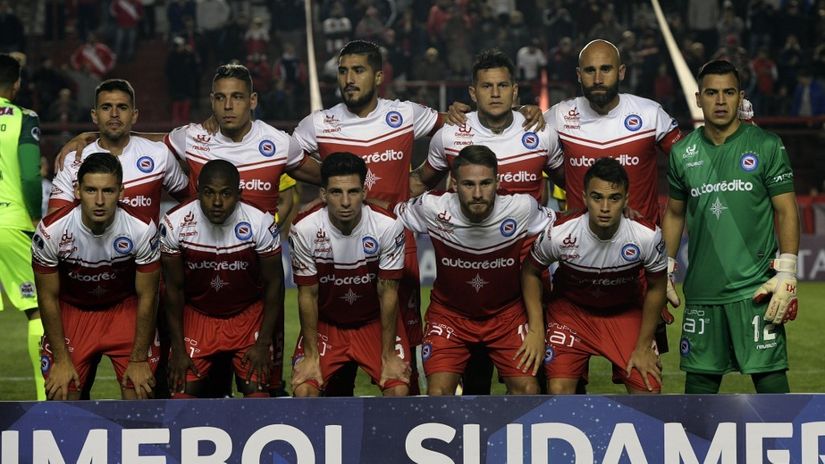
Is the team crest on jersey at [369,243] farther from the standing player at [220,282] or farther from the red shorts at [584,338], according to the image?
the red shorts at [584,338]

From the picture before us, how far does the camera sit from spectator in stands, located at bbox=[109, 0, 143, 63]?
21.4m

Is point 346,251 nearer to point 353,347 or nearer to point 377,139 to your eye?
point 353,347

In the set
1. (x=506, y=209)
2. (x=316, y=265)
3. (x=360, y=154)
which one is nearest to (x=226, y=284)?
(x=316, y=265)

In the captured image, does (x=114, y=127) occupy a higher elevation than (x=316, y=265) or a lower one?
higher

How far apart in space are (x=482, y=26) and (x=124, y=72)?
608 cm

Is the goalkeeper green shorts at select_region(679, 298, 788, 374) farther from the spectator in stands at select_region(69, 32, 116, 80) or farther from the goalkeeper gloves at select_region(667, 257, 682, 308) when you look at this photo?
the spectator in stands at select_region(69, 32, 116, 80)

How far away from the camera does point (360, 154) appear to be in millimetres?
7012

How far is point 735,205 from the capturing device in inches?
245

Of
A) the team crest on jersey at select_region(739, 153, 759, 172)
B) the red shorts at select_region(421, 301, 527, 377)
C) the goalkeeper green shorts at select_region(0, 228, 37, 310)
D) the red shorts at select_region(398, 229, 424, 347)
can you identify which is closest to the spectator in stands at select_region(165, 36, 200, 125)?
the goalkeeper green shorts at select_region(0, 228, 37, 310)

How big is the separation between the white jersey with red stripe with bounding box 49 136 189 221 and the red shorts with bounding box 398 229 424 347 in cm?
135

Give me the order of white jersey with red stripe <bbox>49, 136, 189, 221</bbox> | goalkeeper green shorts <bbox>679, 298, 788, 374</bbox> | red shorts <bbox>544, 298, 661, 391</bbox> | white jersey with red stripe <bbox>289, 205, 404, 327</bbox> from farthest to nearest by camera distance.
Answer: white jersey with red stripe <bbox>49, 136, 189, 221</bbox>, red shorts <bbox>544, 298, 661, 391</bbox>, white jersey with red stripe <bbox>289, 205, 404, 327</bbox>, goalkeeper green shorts <bbox>679, 298, 788, 374</bbox>

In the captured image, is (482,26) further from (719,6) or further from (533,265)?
(533,265)

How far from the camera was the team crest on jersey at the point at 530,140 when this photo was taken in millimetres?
6855

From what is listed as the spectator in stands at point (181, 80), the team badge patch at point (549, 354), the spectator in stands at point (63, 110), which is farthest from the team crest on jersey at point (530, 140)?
the spectator in stands at point (181, 80)
